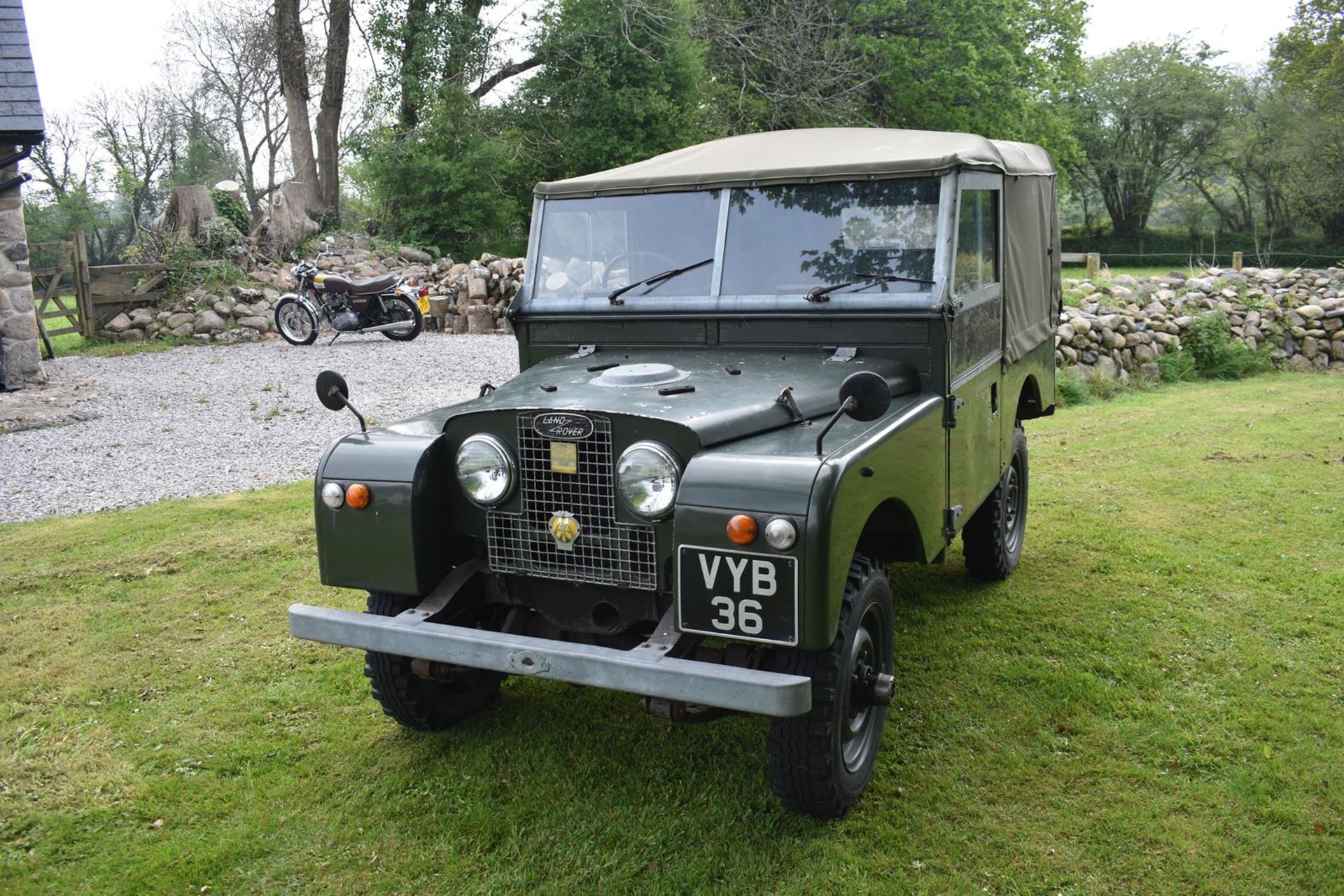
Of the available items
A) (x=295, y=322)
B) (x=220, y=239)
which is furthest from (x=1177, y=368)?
(x=220, y=239)

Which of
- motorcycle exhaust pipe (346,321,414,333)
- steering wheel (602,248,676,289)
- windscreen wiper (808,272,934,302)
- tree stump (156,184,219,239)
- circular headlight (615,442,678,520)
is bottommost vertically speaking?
motorcycle exhaust pipe (346,321,414,333)

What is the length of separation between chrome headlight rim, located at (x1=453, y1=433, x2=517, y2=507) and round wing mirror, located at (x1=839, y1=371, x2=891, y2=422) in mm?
1148

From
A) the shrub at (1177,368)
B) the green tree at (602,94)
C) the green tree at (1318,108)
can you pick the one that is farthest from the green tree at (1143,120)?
the shrub at (1177,368)

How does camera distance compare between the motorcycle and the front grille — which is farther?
the motorcycle

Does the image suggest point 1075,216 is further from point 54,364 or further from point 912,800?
point 912,800

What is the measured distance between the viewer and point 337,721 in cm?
447

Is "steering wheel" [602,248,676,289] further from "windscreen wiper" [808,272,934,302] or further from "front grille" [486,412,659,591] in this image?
"front grille" [486,412,659,591]

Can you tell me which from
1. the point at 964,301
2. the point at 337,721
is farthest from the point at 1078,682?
the point at 337,721

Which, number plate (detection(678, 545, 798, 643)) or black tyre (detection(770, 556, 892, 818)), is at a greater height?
number plate (detection(678, 545, 798, 643))

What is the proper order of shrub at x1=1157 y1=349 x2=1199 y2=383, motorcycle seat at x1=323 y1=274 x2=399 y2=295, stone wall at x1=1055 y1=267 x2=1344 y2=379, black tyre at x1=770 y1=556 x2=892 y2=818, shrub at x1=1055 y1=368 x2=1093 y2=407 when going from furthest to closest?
1. motorcycle seat at x1=323 y1=274 x2=399 y2=295
2. shrub at x1=1157 y1=349 x2=1199 y2=383
3. stone wall at x1=1055 y1=267 x2=1344 y2=379
4. shrub at x1=1055 y1=368 x2=1093 y2=407
5. black tyre at x1=770 y1=556 x2=892 y2=818

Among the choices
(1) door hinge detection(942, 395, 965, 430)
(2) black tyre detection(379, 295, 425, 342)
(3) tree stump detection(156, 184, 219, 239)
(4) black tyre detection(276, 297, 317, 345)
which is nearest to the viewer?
(1) door hinge detection(942, 395, 965, 430)

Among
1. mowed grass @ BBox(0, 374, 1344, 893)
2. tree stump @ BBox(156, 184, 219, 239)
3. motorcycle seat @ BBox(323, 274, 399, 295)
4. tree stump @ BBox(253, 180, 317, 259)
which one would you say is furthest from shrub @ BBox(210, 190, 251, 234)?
mowed grass @ BBox(0, 374, 1344, 893)

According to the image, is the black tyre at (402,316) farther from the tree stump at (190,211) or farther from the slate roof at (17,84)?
the slate roof at (17,84)

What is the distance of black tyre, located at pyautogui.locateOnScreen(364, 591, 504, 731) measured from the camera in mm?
3918
